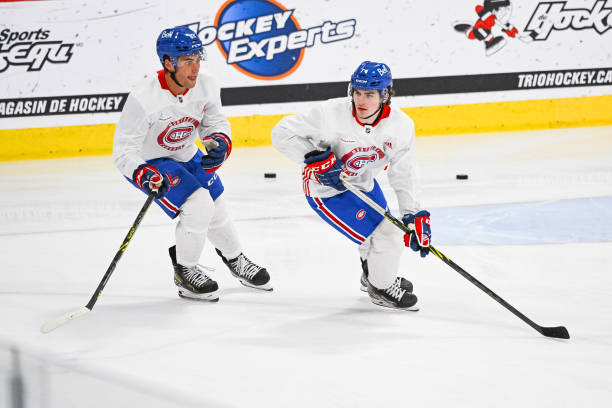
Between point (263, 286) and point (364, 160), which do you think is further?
point (263, 286)

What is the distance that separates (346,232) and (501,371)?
3.11ft

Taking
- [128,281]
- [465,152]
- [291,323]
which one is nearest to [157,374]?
[291,323]

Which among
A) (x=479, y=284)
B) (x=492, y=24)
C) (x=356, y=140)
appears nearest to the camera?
(x=479, y=284)

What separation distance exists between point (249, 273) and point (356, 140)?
74 centimetres

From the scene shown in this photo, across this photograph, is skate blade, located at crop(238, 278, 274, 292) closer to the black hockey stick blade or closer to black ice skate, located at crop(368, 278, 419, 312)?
black ice skate, located at crop(368, 278, 419, 312)

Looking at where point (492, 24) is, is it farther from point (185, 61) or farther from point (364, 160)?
point (185, 61)

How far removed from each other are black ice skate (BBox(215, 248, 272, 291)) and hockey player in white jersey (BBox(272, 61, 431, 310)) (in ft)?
1.34

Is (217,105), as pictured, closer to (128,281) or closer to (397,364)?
(128,281)

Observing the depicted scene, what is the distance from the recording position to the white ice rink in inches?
83.8

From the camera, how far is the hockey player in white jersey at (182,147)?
3.05m

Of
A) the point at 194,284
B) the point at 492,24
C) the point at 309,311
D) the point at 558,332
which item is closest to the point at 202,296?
the point at 194,284

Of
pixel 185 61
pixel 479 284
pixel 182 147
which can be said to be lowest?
pixel 479 284

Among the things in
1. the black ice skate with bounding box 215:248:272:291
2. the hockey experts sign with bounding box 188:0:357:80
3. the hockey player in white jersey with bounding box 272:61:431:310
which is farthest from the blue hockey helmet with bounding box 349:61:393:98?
the hockey experts sign with bounding box 188:0:357:80

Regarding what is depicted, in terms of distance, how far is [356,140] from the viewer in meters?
2.96
